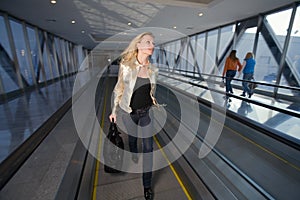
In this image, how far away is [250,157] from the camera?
2.81 meters

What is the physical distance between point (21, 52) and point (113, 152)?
9034 mm

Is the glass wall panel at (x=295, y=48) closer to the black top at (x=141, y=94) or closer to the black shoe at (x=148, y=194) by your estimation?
the black top at (x=141, y=94)

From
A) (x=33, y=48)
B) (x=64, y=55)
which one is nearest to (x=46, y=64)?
(x=33, y=48)

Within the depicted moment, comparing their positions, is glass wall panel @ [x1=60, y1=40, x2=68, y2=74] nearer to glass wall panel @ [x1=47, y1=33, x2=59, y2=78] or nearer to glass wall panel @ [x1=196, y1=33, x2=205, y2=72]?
glass wall panel @ [x1=47, y1=33, x2=59, y2=78]

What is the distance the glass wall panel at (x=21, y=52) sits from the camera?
7.73 meters

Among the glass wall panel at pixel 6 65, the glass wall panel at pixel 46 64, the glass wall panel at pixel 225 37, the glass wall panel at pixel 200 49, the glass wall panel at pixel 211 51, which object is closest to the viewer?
the glass wall panel at pixel 6 65

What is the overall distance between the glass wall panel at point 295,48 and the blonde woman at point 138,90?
7239 mm

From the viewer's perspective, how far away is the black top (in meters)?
1.86

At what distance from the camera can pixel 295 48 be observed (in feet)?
Answer: 20.6

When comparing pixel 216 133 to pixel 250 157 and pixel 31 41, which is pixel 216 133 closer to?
pixel 250 157

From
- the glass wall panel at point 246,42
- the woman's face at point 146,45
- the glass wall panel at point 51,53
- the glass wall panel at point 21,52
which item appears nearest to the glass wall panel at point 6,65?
the glass wall panel at point 21,52

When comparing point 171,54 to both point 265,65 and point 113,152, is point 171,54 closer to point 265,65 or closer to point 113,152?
point 265,65

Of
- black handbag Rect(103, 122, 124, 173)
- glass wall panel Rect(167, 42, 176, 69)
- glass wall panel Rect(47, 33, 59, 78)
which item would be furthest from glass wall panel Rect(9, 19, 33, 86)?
glass wall panel Rect(167, 42, 176, 69)

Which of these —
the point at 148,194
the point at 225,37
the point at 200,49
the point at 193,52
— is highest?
the point at 225,37
